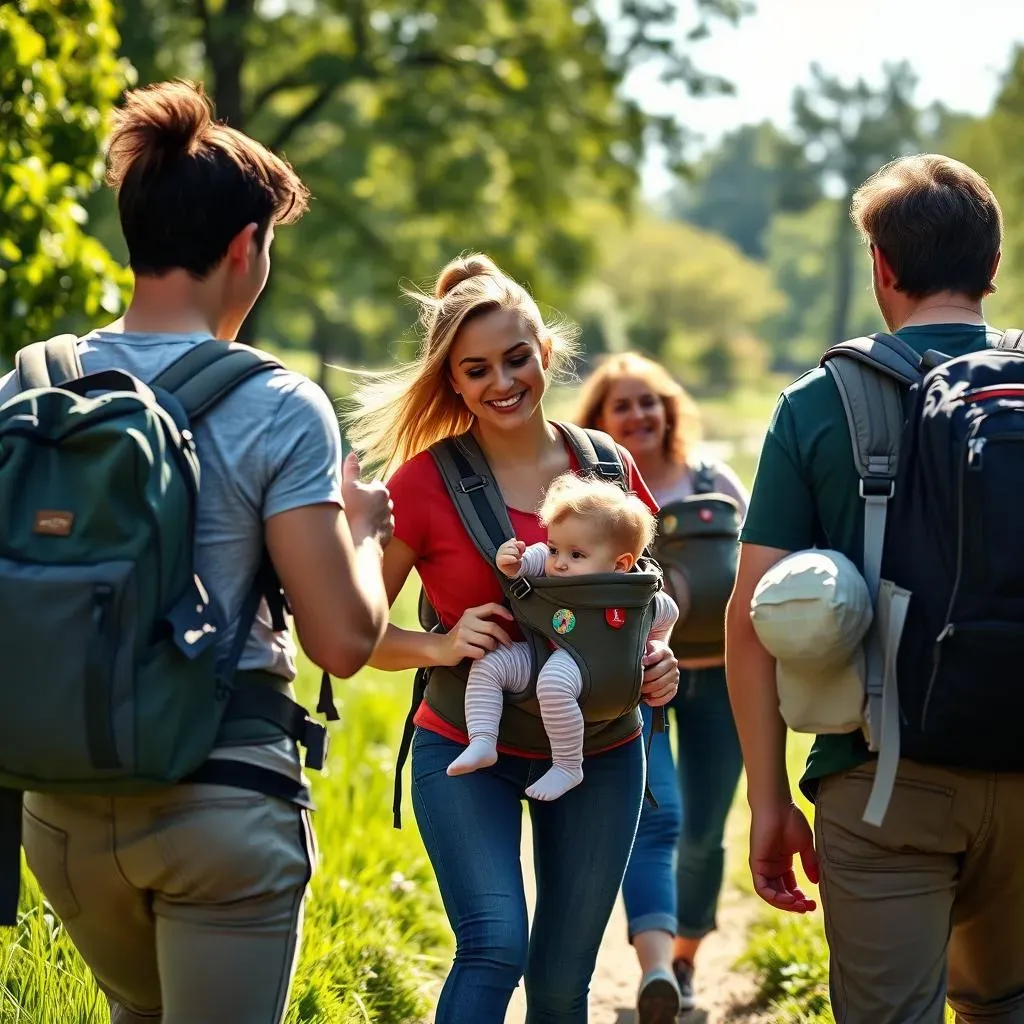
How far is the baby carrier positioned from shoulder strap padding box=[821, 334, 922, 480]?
28.0 inches

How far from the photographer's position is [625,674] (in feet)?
11.2

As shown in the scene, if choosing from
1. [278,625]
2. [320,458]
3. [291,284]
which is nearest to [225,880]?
[278,625]

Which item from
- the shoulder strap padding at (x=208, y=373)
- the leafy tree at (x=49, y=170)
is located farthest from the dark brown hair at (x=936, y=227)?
the leafy tree at (x=49, y=170)

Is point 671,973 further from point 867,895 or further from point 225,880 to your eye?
point 225,880

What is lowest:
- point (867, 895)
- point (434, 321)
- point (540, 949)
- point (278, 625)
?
point (540, 949)

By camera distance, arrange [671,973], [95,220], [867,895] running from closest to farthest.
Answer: [867,895] < [671,973] < [95,220]

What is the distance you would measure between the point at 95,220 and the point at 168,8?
10.2 ft

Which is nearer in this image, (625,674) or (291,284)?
(625,674)

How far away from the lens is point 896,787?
111 inches

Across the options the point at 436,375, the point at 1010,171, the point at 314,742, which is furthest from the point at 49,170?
the point at 1010,171

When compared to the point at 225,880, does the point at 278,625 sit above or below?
above

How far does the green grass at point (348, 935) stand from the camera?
3.81 metres

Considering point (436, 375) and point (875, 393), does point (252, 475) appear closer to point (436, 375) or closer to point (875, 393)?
point (875, 393)

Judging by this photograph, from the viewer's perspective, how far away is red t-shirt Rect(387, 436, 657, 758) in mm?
3564
